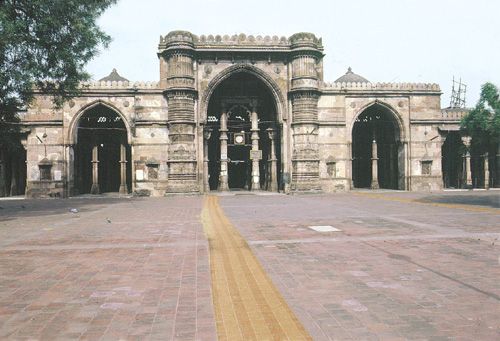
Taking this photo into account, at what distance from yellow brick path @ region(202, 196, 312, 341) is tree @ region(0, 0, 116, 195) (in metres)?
12.8

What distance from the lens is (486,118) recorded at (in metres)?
17.2

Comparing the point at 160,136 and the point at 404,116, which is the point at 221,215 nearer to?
the point at 160,136

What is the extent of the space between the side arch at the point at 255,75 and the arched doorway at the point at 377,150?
6401 mm

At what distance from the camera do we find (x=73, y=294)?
16.9ft

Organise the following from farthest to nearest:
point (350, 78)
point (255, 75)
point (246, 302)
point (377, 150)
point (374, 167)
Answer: point (350, 78) → point (377, 150) → point (374, 167) → point (255, 75) → point (246, 302)

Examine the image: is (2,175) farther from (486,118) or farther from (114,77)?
(486,118)

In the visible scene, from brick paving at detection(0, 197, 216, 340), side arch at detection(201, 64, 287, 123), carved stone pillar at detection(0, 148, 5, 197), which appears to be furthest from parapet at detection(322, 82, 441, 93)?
carved stone pillar at detection(0, 148, 5, 197)

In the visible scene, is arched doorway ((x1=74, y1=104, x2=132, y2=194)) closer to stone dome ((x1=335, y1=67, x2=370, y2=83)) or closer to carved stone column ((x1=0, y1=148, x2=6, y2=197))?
carved stone column ((x1=0, y1=148, x2=6, y2=197))

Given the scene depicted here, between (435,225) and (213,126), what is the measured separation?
2354cm

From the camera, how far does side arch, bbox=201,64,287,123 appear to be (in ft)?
92.7

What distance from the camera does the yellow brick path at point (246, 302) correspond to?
389 centimetres

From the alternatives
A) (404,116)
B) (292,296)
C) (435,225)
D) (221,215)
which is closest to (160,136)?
(221,215)

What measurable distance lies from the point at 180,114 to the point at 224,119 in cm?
435

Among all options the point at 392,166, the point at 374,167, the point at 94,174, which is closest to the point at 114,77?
the point at 94,174
